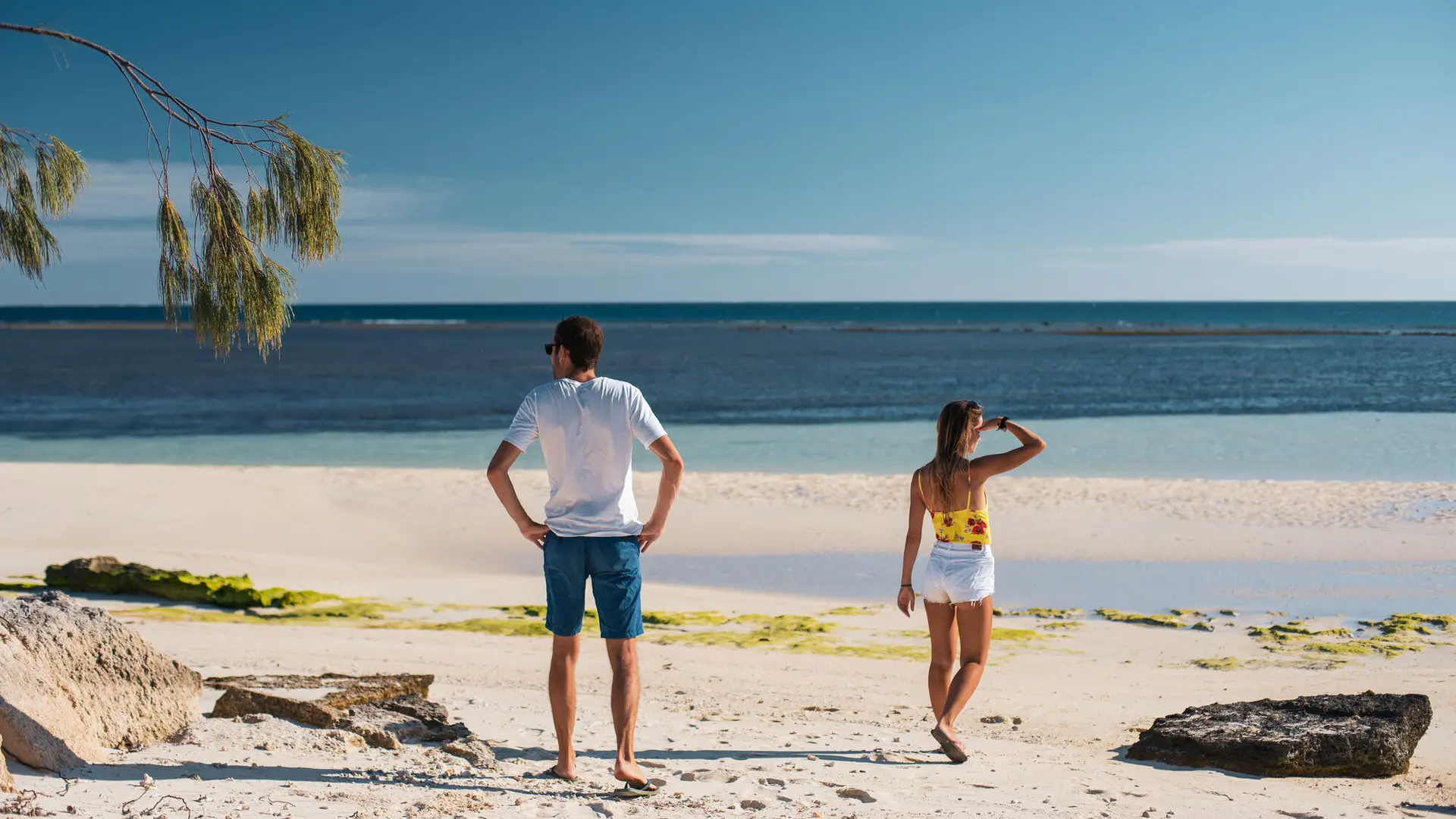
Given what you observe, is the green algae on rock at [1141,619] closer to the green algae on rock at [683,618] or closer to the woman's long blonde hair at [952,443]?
the green algae on rock at [683,618]

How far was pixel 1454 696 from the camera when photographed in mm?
6297

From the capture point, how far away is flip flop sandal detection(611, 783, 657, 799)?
4.30m

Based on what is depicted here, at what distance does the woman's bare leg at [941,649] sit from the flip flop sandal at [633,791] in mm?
1394

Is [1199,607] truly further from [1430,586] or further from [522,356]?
[522,356]

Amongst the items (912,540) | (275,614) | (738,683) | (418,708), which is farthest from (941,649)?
(275,614)

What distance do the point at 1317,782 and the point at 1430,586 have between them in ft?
20.5

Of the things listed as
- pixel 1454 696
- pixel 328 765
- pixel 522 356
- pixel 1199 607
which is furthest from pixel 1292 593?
pixel 522 356

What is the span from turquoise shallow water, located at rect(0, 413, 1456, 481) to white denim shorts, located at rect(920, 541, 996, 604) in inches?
520

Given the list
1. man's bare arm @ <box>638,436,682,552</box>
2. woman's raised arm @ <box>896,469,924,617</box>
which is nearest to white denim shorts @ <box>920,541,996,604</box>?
woman's raised arm @ <box>896,469,924,617</box>

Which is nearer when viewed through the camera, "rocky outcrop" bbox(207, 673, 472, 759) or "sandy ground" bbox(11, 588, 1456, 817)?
"sandy ground" bbox(11, 588, 1456, 817)

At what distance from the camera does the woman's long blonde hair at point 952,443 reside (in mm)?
4949

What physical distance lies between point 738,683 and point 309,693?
235 centimetres

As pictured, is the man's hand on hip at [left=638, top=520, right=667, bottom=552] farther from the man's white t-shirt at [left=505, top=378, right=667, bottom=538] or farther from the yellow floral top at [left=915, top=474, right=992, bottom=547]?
the yellow floral top at [left=915, top=474, right=992, bottom=547]

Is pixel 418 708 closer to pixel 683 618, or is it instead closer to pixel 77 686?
pixel 77 686
